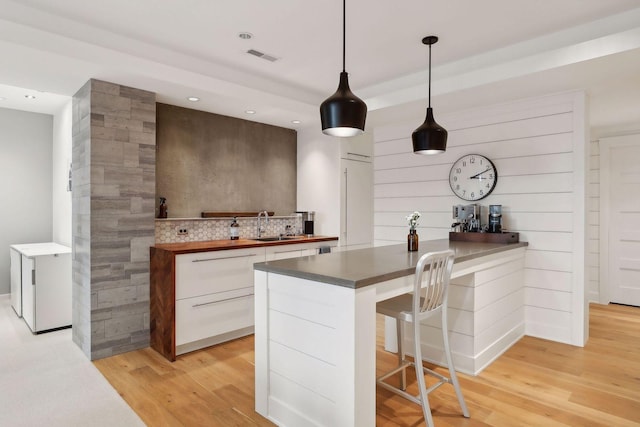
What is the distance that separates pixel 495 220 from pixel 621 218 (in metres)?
2.60

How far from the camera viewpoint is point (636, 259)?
491 cm

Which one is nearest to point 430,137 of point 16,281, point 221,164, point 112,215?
point 221,164

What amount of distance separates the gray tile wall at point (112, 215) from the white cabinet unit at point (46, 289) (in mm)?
518

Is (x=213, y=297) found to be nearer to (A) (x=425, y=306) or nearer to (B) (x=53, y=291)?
(B) (x=53, y=291)

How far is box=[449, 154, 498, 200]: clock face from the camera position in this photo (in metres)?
3.91

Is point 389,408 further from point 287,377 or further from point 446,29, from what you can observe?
point 446,29

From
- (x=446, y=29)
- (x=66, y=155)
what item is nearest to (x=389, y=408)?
(x=446, y=29)

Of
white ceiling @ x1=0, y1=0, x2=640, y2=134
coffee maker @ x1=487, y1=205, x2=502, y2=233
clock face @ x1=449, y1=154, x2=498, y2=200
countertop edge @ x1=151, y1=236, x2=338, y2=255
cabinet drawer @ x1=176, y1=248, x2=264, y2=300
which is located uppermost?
white ceiling @ x1=0, y1=0, x2=640, y2=134

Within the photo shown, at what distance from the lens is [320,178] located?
4992 millimetres

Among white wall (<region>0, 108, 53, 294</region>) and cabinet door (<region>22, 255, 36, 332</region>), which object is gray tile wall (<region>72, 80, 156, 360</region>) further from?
white wall (<region>0, 108, 53, 294</region>)

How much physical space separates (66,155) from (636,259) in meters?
7.13

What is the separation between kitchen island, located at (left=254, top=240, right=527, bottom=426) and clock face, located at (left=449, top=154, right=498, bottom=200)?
1348 millimetres

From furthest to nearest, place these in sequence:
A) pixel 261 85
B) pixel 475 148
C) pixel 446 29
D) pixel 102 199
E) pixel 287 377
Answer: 1. pixel 475 148
2. pixel 261 85
3. pixel 102 199
4. pixel 446 29
5. pixel 287 377

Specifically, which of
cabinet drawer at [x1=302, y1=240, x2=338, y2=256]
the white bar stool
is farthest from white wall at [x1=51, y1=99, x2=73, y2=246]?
the white bar stool
